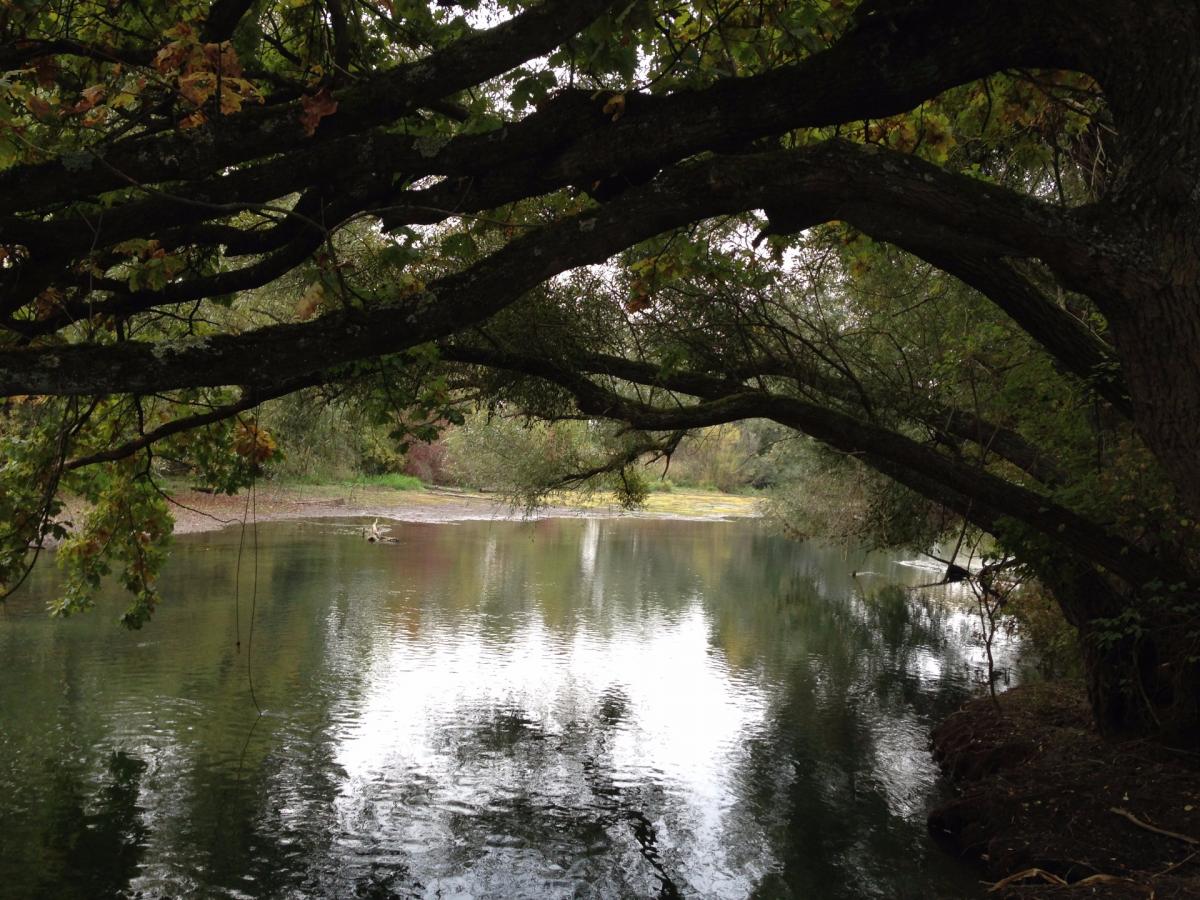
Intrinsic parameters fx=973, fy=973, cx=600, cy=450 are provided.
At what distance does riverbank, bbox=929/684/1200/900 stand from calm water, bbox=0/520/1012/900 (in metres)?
0.44

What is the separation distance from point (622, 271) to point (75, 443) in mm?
5257

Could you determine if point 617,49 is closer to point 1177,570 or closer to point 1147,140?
point 1147,140

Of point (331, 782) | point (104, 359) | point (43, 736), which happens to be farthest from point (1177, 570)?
point (43, 736)

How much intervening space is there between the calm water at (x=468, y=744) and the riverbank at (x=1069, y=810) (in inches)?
17.2

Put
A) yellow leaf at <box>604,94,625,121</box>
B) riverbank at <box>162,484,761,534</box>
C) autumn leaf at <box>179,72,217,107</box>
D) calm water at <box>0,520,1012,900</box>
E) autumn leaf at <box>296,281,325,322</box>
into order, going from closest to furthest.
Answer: autumn leaf at <box>179,72,217,107</box>
yellow leaf at <box>604,94,625,121</box>
autumn leaf at <box>296,281,325,322</box>
calm water at <box>0,520,1012,900</box>
riverbank at <box>162,484,761,534</box>

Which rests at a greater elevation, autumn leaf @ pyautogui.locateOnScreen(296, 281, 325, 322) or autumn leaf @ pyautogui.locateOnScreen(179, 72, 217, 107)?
autumn leaf @ pyautogui.locateOnScreen(179, 72, 217, 107)

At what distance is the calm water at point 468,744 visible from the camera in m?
7.75

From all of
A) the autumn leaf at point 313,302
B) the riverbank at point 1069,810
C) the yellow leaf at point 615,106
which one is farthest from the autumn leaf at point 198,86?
the riverbank at point 1069,810

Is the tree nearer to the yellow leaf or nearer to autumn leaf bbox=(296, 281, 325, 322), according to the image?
the yellow leaf

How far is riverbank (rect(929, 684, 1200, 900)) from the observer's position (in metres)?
6.25

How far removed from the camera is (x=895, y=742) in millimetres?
11672

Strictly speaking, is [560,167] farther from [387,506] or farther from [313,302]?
[387,506]

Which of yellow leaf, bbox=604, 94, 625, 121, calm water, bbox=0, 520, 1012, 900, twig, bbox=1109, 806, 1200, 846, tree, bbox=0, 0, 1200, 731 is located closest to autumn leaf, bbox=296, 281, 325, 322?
tree, bbox=0, 0, 1200, 731

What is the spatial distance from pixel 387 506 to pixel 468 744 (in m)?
27.7
